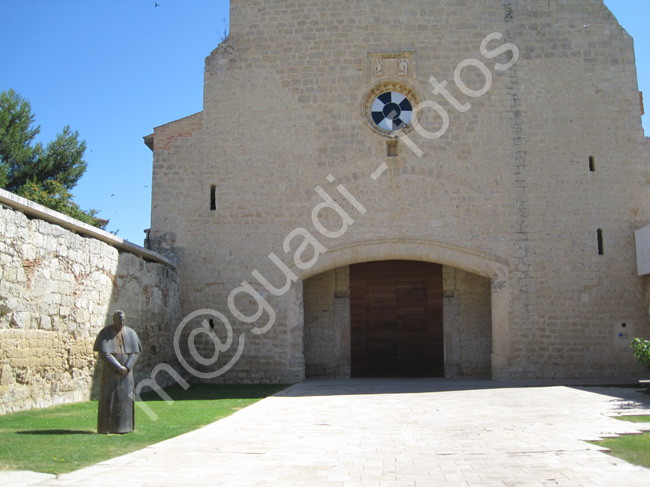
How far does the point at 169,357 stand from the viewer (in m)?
13.0

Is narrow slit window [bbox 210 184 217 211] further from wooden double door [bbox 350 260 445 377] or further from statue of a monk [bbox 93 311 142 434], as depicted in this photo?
statue of a monk [bbox 93 311 142 434]

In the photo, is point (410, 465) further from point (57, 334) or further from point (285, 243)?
point (285, 243)

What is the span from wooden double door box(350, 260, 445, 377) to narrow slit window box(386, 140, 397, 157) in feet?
9.42

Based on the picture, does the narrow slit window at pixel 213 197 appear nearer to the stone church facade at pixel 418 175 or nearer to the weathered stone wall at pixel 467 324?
the stone church facade at pixel 418 175

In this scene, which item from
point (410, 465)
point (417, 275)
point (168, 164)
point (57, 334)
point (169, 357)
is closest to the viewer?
point (410, 465)

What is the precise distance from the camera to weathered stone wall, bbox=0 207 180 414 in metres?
7.58

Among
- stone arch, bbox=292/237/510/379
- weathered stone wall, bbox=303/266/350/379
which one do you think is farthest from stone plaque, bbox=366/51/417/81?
weathered stone wall, bbox=303/266/350/379

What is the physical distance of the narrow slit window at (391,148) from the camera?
13.6 meters

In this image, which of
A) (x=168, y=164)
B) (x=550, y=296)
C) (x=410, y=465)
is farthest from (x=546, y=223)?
(x=410, y=465)

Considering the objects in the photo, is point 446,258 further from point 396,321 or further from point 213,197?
point 213,197

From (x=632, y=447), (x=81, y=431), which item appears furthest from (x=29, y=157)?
(x=632, y=447)

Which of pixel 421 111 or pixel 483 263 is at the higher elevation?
pixel 421 111

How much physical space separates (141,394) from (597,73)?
38.4ft

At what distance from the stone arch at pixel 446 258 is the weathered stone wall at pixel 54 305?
4048mm
